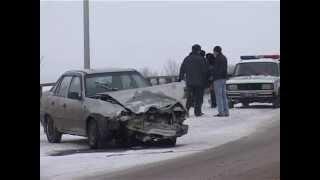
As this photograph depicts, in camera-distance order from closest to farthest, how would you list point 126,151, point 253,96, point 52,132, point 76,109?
point 126,151, point 76,109, point 52,132, point 253,96

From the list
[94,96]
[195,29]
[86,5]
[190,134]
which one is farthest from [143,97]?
[195,29]

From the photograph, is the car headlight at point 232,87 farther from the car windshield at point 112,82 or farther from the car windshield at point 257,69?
the car windshield at point 112,82

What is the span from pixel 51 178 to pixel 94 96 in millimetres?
2984

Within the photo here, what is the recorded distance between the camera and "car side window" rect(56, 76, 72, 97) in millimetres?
12916

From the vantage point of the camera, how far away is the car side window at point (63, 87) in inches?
508

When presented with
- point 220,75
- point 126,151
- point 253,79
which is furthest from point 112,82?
point 253,79

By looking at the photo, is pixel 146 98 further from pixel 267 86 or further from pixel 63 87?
pixel 267 86

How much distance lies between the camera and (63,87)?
13039 millimetres

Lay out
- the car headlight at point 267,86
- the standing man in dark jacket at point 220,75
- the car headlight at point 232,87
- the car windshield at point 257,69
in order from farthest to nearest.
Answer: the car windshield at point 257,69 < the car headlight at point 232,87 < the car headlight at point 267,86 < the standing man in dark jacket at point 220,75

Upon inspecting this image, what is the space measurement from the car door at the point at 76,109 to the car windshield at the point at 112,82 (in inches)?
7.8

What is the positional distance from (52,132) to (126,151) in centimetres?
206

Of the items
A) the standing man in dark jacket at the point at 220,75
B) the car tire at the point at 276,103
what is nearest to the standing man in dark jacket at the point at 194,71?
the standing man in dark jacket at the point at 220,75

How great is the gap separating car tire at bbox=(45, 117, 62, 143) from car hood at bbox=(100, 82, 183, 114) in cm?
176

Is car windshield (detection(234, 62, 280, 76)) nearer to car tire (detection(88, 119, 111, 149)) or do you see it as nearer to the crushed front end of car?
the crushed front end of car
